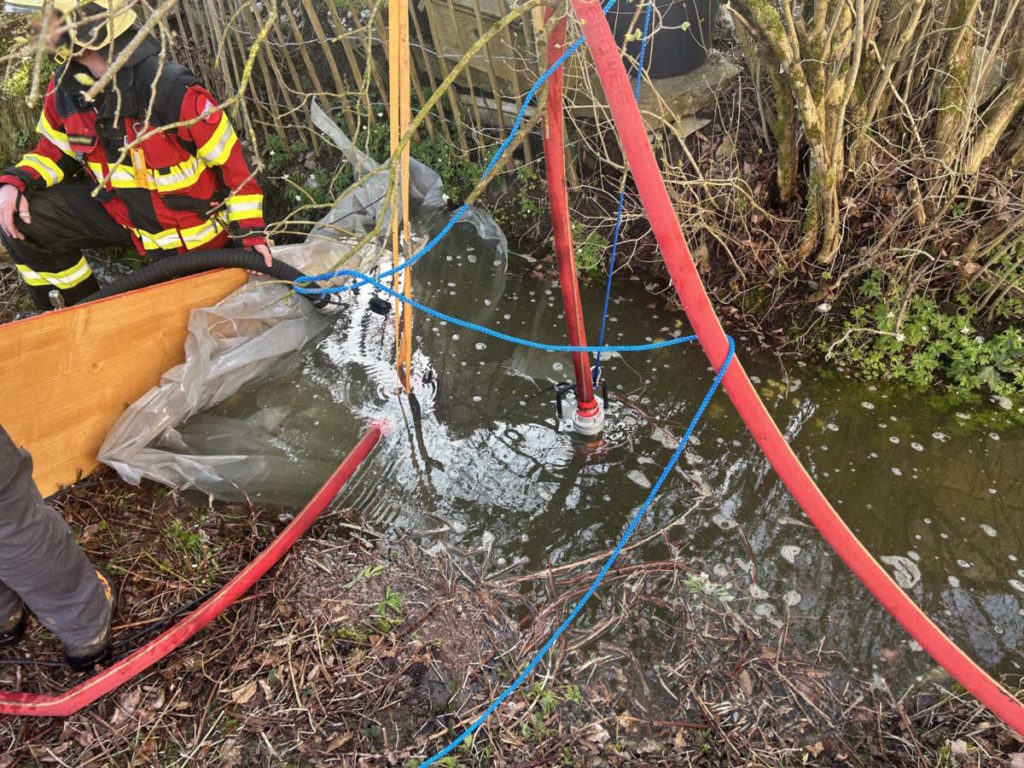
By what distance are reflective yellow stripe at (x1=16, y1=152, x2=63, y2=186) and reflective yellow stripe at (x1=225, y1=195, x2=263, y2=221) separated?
3.02 feet

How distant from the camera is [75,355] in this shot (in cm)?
274

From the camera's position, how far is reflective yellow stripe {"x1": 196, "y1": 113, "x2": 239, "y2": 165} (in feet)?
9.82

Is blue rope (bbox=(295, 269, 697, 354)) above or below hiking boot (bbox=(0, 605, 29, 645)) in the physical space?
above

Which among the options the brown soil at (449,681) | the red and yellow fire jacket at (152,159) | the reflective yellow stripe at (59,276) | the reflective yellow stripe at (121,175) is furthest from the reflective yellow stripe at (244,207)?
the brown soil at (449,681)

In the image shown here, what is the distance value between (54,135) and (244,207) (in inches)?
37.9

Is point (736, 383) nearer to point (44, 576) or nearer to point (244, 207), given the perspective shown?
point (44, 576)

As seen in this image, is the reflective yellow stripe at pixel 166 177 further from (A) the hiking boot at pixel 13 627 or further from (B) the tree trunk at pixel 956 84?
(B) the tree trunk at pixel 956 84

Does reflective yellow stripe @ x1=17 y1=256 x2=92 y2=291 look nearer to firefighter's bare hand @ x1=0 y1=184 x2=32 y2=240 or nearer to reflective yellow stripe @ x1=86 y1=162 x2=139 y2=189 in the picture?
firefighter's bare hand @ x1=0 y1=184 x2=32 y2=240

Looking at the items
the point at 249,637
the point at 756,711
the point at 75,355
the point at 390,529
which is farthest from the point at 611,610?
the point at 75,355

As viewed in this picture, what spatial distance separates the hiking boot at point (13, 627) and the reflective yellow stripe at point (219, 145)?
1.99 metres

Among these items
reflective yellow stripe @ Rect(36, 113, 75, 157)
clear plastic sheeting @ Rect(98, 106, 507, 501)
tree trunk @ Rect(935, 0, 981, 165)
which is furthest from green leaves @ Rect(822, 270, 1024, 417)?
reflective yellow stripe @ Rect(36, 113, 75, 157)

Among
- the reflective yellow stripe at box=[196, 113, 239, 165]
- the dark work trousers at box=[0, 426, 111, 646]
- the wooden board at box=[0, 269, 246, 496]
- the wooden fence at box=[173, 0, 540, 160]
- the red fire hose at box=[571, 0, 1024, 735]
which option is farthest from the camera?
the wooden fence at box=[173, 0, 540, 160]

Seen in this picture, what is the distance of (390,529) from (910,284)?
2.89 m

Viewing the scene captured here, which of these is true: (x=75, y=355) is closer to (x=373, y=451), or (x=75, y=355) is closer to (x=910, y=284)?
(x=373, y=451)
